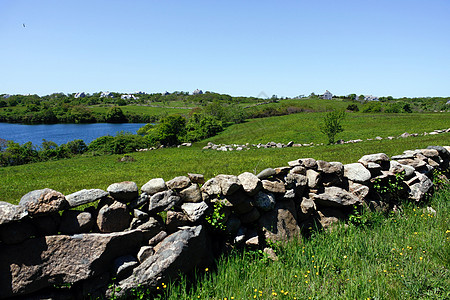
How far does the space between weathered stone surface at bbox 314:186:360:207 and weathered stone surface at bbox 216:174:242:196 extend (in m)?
2.64

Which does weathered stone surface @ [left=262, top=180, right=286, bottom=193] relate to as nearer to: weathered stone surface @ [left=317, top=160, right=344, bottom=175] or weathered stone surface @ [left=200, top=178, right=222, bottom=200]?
weathered stone surface @ [left=200, top=178, right=222, bottom=200]

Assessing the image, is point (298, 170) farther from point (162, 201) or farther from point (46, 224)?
point (46, 224)

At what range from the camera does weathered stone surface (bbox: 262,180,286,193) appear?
6445 millimetres

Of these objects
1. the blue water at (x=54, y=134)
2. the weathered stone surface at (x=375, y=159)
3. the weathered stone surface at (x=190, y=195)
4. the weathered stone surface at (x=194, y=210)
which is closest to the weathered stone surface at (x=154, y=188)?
the weathered stone surface at (x=190, y=195)

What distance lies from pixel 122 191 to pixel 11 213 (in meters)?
1.70

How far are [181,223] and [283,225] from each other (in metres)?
2.64

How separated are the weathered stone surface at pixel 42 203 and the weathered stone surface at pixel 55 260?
51cm

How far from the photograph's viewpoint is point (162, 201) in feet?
17.7

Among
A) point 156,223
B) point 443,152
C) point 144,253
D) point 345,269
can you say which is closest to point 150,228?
point 156,223

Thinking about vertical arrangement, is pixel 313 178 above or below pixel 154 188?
below

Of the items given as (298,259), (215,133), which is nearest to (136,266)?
(298,259)

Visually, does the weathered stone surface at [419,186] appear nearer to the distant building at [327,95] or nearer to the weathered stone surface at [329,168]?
the weathered stone surface at [329,168]

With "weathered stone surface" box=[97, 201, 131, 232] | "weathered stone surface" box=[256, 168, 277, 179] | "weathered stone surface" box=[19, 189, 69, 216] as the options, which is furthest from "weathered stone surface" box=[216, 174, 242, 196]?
"weathered stone surface" box=[19, 189, 69, 216]

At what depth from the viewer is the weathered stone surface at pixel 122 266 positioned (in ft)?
15.8
